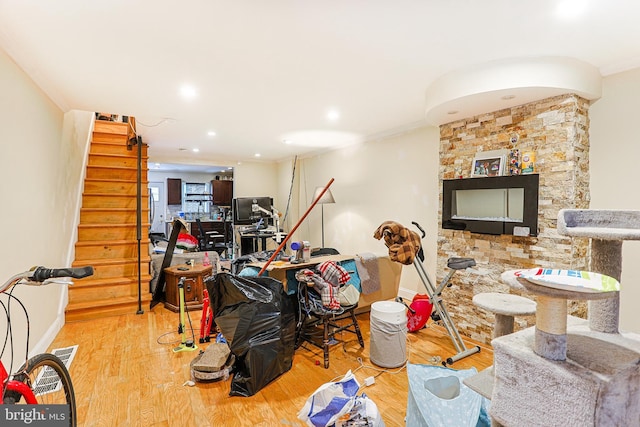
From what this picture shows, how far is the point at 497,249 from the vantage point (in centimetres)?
288

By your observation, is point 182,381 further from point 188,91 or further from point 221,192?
point 221,192

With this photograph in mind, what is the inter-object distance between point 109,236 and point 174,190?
16.4 feet

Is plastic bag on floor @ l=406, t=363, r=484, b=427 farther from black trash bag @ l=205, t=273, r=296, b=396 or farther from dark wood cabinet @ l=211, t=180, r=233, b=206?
dark wood cabinet @ l=211, t=180, r=233, b=206

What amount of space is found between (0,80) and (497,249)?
3866mm

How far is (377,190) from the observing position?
15.1 ft

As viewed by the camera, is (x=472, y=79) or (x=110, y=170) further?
(x=110, y=170)

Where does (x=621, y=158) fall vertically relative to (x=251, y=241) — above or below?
above

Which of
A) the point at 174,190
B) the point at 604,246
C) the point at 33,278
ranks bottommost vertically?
the point at 33,278

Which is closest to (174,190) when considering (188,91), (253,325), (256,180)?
(256,180)

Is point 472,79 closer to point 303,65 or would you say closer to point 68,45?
point 303,65

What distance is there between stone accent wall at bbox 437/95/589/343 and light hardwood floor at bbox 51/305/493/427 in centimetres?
50

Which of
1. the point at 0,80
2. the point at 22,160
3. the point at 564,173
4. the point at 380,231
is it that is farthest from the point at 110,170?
the point at 564,173

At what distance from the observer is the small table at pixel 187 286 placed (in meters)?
3.82

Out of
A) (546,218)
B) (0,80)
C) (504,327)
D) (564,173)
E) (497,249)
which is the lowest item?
(504,327)
